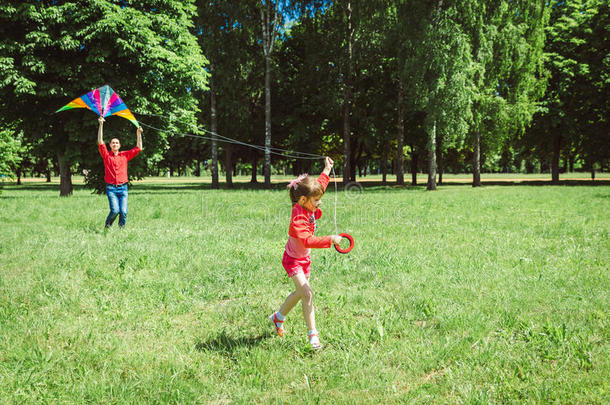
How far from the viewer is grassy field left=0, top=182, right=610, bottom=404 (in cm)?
322

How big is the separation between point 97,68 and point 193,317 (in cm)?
1852

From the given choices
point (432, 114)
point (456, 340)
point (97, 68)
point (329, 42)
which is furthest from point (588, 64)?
point (456, 340)

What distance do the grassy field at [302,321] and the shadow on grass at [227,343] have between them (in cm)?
1

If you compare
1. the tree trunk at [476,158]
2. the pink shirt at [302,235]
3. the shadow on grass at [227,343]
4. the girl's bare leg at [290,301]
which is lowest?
the shadow on grass at [227,343]

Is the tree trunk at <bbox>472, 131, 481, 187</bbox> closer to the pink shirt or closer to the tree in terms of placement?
the tree

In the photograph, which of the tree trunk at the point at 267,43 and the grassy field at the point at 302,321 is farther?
the tree trunk at the point at 267,43

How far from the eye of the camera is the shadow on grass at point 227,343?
3.88 m

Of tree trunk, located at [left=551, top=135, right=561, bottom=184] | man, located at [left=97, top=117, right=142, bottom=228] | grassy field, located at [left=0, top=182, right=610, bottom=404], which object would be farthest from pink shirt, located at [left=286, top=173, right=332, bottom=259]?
tree trunk, located at [left=551, top=135, right=561, bottom=184]

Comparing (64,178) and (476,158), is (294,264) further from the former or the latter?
(476,158)

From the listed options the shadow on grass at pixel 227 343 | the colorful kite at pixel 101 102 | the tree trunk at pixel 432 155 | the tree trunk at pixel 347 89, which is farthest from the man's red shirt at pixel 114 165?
the tree trunk at pixel 347 89

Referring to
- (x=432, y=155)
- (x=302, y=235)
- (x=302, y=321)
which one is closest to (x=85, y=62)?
(x=302, y=321)

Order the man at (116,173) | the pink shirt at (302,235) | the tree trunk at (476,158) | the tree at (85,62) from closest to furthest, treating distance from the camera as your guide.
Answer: the pink shirt at (302,235), the man at (116,173), the tree at (85,62), the tree trunk at (476,158)

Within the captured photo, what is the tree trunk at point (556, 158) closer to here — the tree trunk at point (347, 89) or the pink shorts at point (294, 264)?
the tree trunk at point (347, 89)

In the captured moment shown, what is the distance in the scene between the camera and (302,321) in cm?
455
